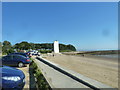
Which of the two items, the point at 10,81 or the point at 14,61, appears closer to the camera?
the point at 10,81

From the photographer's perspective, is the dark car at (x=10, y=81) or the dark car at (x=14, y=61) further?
the dark car at (x=14, y=61)

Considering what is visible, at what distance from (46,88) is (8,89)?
121 cm

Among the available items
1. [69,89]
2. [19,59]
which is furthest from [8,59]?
[69,89]

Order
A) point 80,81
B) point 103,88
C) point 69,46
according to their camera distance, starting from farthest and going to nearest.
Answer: point 69,46 < point 80,81 < point 103,88

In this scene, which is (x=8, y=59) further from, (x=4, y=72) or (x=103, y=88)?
(x=103, y=88)

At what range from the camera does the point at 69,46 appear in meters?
120

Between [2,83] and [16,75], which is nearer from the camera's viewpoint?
[2,83]

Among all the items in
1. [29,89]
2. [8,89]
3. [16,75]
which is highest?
[16,75]

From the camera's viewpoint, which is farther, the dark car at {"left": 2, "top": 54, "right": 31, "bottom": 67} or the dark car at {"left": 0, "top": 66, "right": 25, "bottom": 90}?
the dark car at {"left": 2, "top": 54, "right": 31, "bottom": 67}

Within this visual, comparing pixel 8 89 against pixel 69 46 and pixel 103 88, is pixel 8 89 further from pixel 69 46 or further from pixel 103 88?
pixel 69 46

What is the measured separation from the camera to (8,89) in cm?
418

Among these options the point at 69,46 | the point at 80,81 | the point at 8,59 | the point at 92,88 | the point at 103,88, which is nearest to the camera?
the point at 103,88

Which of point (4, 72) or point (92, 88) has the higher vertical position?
point (4, 72)

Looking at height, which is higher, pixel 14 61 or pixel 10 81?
pixel 10 81
